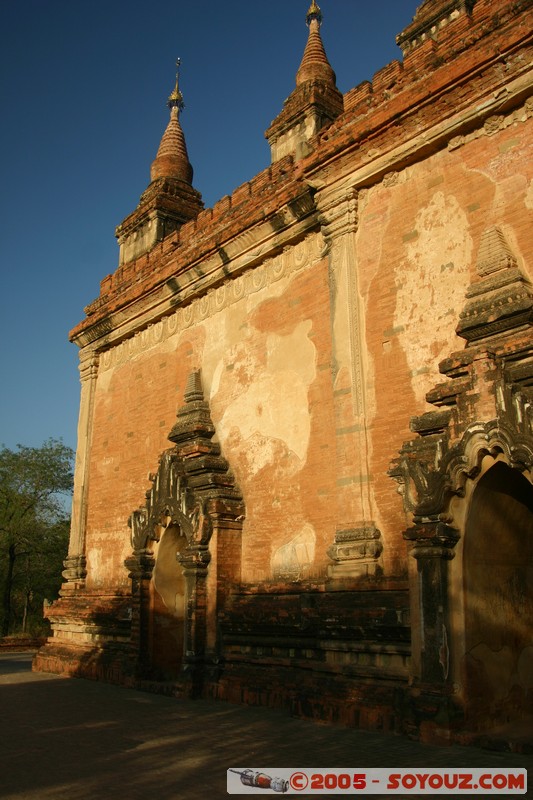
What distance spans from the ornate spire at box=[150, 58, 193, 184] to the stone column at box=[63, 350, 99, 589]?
5.58 meters

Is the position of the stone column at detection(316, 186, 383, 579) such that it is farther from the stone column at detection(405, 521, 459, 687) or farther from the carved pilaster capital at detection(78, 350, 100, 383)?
the carved pilaster capital at detection(78, 350, 100, 383)

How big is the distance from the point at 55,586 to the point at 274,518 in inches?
953

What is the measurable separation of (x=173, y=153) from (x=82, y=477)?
9.24 m

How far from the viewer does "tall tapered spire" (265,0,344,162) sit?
558 inches

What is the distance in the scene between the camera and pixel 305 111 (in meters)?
14.2

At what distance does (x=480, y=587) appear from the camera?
23.1ft

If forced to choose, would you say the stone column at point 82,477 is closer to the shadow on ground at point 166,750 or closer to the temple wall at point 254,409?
the temple wall at point 254,409

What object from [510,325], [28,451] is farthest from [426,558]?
[28,451]

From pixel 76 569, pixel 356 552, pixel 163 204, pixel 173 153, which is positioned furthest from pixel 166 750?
pixel 173 153

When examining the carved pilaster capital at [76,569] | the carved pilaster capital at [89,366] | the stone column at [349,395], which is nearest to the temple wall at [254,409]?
the carved pilaster capital at [76,569]

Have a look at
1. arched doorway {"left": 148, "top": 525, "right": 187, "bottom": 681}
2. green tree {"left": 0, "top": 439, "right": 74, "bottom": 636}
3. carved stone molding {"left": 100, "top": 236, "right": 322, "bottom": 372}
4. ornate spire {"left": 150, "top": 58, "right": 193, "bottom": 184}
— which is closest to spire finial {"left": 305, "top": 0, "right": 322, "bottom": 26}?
ornate spire {"left": 150, "top": 58, "right": 193, "bottom": 184}

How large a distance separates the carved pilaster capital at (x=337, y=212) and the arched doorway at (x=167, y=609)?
5614mm

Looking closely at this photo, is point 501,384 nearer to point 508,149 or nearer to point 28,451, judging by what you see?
point 508,149

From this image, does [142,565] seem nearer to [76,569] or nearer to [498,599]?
[76,569]
